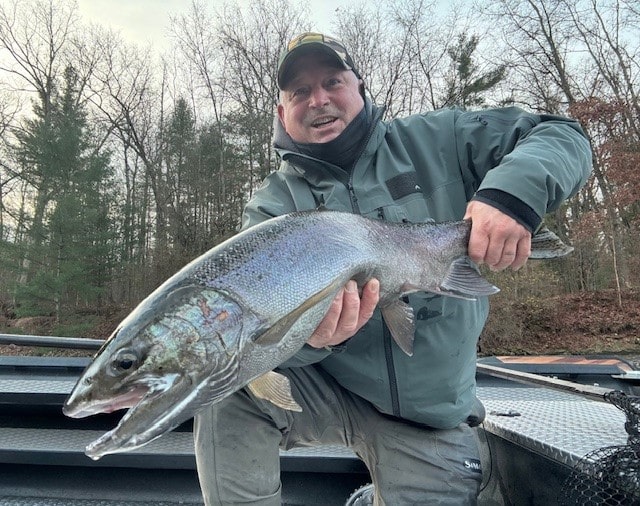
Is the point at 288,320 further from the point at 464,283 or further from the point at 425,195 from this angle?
the point at 425,195

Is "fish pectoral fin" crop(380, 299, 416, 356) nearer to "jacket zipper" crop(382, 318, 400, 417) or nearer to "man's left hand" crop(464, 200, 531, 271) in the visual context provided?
"jacket zipper" crop(382, 318, 400, 417)

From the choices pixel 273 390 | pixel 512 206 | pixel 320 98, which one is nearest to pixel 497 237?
pixel 512 206

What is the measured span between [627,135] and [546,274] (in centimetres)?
619

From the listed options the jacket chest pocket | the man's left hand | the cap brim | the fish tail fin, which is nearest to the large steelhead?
the man's left hand

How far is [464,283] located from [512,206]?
0.42 m

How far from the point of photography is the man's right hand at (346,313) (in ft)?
5.96

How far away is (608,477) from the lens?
1634mm

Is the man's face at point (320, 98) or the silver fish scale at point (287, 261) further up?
the man's face at point (320, 98)

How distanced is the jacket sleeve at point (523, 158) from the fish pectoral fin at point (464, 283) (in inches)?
12.9

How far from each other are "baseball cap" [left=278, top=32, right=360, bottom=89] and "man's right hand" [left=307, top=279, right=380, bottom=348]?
1.46 metres

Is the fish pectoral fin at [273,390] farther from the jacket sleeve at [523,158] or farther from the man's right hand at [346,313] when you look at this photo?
→ the jacket sleeve at [523,158]

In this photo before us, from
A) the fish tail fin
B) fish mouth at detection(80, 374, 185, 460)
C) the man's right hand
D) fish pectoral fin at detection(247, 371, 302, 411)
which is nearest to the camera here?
fish mouth at detection(80, 374, 185, 460)

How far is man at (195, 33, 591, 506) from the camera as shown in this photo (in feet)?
6.97

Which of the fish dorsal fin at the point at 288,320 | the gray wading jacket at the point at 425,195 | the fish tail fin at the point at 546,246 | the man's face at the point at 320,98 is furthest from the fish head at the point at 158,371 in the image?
the man's face at the point at 320,98
